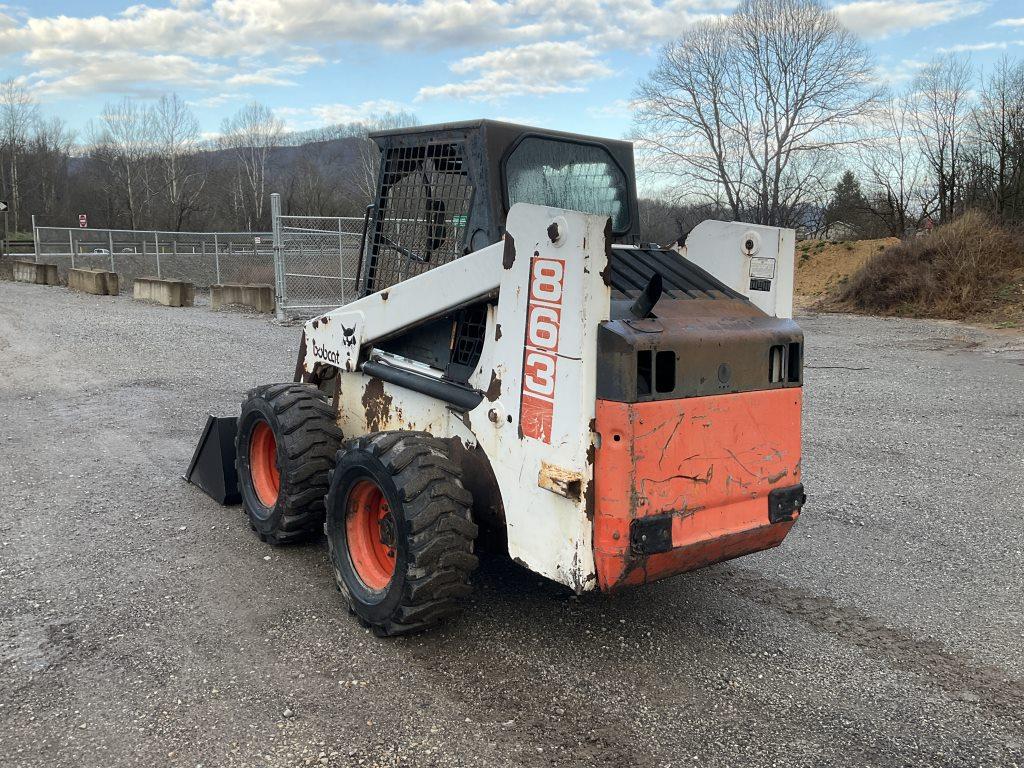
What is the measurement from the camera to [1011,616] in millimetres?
4230

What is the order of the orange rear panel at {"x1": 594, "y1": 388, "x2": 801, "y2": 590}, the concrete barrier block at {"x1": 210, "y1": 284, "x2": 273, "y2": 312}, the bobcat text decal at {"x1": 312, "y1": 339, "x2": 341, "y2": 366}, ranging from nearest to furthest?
the orange rear panel at {"x1": 594, "y1": 388, "x2": 801, "y2": 590}, the bobcat text decal at {"x1": 312, "y1": 339, "x2": 341, "y2": 366}, the concrete barrier block at {"x1": 210, "y1": 284, "x2": 273, "y2": 312}

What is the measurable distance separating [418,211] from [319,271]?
43.2 feet

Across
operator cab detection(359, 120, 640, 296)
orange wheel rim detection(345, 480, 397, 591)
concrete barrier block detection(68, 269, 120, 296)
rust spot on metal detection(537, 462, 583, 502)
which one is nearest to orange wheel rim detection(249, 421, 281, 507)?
operator cab detection(359, 120, 640, 296)

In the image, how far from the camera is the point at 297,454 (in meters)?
4.52

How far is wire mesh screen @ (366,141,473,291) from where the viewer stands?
165 inches

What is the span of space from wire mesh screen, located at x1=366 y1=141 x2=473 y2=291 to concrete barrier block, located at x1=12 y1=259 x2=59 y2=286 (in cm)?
2382

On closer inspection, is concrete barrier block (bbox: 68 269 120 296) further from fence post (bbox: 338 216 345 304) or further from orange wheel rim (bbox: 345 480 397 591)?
orange wheel rim (bbox: 345 480 397 591)

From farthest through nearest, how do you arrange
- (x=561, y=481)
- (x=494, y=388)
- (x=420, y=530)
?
1. (x=494, y=388)
2. (x=420, y=530)
3. (x=561, y=481)

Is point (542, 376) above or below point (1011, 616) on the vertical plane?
above

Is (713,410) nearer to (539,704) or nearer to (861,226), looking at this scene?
(539,704)

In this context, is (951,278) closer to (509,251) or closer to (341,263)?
(341,263)

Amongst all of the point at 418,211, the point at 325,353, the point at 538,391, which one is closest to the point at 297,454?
the point at 325,353

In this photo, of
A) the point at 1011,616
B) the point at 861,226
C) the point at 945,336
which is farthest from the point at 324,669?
the point at 861,226

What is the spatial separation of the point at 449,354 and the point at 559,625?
1.38 m
